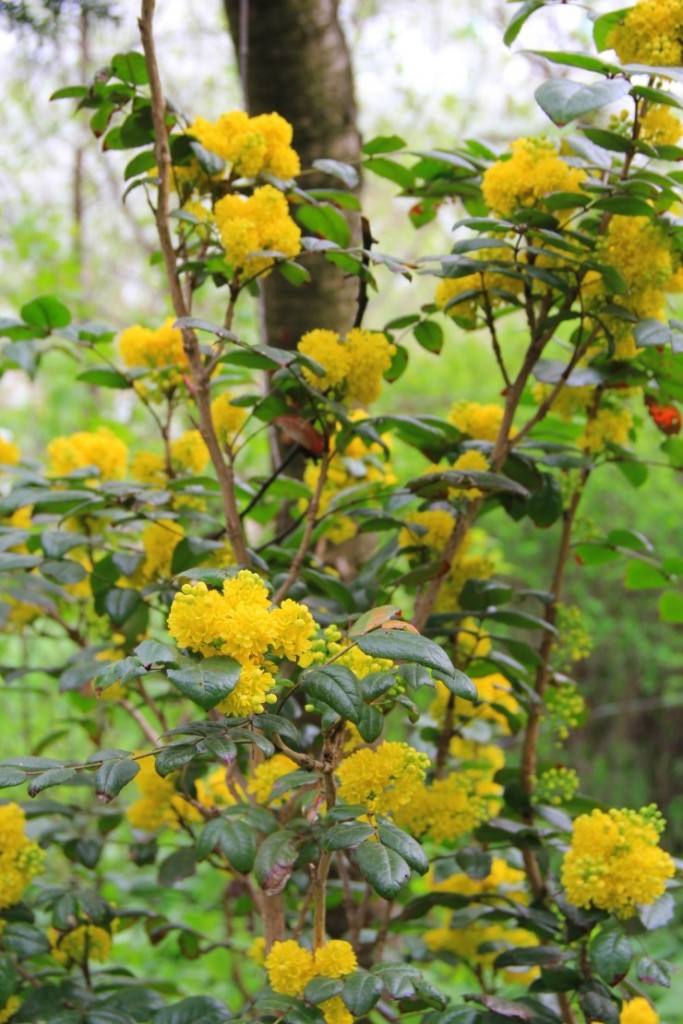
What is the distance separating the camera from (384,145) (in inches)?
49.3

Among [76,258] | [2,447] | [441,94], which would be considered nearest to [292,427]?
[2,447]

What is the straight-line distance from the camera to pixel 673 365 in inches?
44.3

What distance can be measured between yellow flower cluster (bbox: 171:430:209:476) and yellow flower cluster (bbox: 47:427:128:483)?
4.7 inches

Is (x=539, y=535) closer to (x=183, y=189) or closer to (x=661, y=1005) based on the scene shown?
(x=661, y=1005)

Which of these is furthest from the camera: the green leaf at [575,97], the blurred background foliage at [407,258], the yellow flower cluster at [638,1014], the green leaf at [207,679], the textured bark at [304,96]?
the blurred background foliage at [407,258]

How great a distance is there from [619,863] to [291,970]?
0.33 metres

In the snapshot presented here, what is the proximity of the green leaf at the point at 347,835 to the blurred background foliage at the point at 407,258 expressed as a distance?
148cm

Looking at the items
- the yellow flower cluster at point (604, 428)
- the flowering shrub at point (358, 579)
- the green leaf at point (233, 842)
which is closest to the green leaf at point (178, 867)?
the flowering shrub at point (358, 579)

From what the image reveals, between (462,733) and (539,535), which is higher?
(462,733)

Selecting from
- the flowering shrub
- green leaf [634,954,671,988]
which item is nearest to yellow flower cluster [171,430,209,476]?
the flowering shrub

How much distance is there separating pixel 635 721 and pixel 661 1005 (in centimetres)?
139

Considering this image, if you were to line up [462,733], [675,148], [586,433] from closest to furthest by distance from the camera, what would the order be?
[675,148] → [586,433] → [462,733]

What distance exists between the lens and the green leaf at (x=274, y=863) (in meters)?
0.82

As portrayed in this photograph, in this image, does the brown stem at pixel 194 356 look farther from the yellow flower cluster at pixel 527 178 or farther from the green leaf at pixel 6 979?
the green leaf at pixel 6 979
